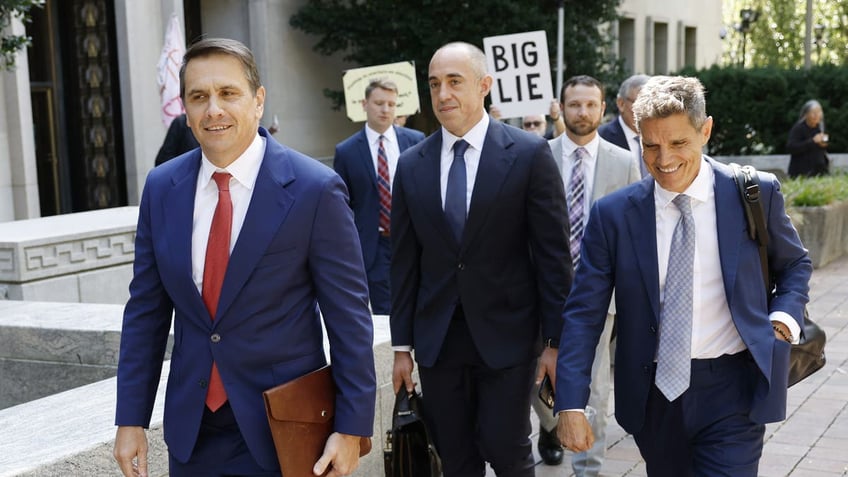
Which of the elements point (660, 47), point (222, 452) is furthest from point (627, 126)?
point (660, 47)

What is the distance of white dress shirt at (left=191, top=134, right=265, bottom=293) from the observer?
9.65 feet

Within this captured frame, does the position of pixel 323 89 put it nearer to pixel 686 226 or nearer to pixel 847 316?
pixel 847 316

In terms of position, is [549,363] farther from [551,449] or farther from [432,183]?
[551,449]

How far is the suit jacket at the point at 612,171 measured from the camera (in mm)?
5961

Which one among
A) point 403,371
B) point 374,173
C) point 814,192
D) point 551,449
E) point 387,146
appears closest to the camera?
point 403,371

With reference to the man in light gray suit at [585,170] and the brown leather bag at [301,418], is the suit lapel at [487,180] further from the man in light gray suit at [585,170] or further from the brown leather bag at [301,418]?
the man in light gray suit at [585,170]

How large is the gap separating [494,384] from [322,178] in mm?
1705

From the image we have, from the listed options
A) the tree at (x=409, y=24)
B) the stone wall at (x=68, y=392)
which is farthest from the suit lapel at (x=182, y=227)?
the tree at (x=409, y=24)

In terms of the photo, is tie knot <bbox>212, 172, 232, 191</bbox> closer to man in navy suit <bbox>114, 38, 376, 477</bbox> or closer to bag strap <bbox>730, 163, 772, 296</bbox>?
man in navy suit <bbox>114, 38, 376, 477</bbox>

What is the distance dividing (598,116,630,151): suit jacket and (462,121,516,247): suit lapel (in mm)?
2838

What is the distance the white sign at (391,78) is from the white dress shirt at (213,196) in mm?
7918

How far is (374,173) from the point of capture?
7.76 m

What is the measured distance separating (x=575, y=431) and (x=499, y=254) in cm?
109

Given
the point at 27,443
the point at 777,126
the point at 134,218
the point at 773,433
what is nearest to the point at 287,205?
the point at 27,443
